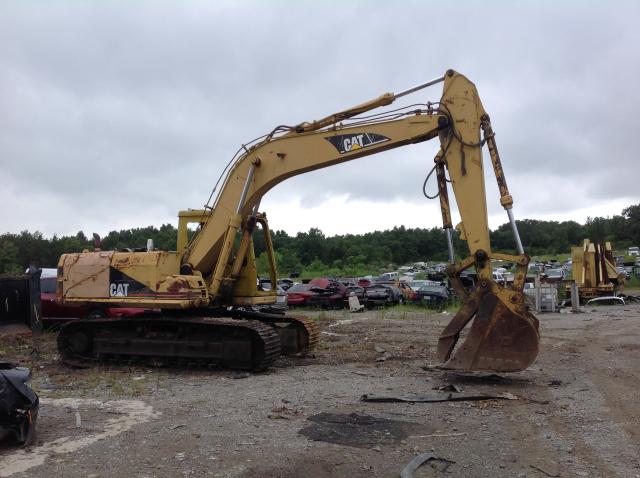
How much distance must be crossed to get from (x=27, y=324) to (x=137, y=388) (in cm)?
496

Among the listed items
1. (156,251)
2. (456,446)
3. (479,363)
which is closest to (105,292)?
(156,251)

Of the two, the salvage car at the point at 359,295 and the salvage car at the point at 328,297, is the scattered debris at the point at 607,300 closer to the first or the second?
the salvage car at the point at 359,295

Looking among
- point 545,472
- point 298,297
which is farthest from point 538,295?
point 545,472

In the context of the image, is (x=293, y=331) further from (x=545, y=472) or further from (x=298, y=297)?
(x=298, y=297)

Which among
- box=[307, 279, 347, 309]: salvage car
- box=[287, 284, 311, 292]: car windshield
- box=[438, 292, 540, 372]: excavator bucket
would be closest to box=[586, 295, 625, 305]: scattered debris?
box=[307, 279, 347, 309]: salvage car

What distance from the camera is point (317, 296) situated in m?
26.2

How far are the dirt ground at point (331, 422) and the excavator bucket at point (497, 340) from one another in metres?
0.39

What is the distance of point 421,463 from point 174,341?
21.2ft

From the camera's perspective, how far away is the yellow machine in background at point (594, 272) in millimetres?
28219

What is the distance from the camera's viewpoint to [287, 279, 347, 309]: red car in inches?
1030

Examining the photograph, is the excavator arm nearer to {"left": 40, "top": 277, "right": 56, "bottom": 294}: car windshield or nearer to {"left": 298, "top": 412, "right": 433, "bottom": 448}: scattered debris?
{"left": 298, "top": 412, "right": 433, "bottom": 448}: scattered debris

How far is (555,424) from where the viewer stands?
21.5 ft

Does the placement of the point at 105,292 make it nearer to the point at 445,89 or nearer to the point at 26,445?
the point at 26,445

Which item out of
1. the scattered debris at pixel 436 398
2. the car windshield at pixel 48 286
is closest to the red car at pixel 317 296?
the car windshield at pixel 48 286
